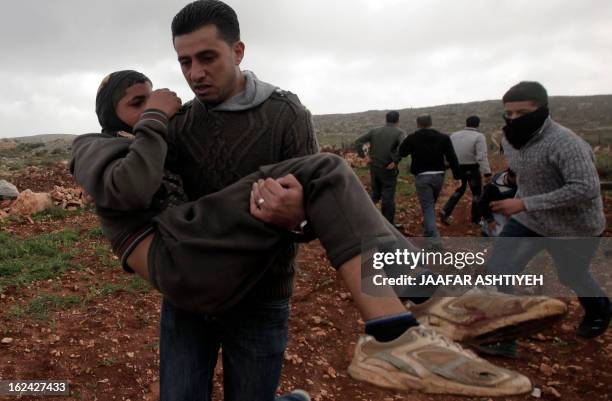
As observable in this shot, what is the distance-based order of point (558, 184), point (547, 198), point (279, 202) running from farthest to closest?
point (558, 184) → point (547, 198) → point (279, 202)

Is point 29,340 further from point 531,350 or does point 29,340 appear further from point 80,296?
point 531,350

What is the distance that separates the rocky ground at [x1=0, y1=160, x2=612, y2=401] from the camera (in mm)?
3387

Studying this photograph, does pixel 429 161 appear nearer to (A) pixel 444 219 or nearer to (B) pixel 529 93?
(A) pixel 444 219

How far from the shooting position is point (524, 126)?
10.7 ft

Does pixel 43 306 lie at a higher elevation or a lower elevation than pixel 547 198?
lower

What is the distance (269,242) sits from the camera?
1.48m

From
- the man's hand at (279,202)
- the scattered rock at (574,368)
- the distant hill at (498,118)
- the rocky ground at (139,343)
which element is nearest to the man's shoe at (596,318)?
the rocky ground at (139,343)

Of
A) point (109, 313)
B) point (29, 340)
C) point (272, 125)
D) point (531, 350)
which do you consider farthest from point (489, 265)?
point (29, 340)

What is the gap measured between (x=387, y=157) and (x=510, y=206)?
3.90m

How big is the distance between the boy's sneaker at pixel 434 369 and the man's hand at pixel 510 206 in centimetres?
184

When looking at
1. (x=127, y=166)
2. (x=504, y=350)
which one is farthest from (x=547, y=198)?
(x=127, y=166)

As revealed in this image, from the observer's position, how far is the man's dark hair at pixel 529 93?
10.7 feet

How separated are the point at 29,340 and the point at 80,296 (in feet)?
3.24

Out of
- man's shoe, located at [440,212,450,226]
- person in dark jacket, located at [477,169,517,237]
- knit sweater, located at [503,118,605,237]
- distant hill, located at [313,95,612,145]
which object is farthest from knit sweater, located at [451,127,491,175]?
distant hill, located at [313,95,612,145]
